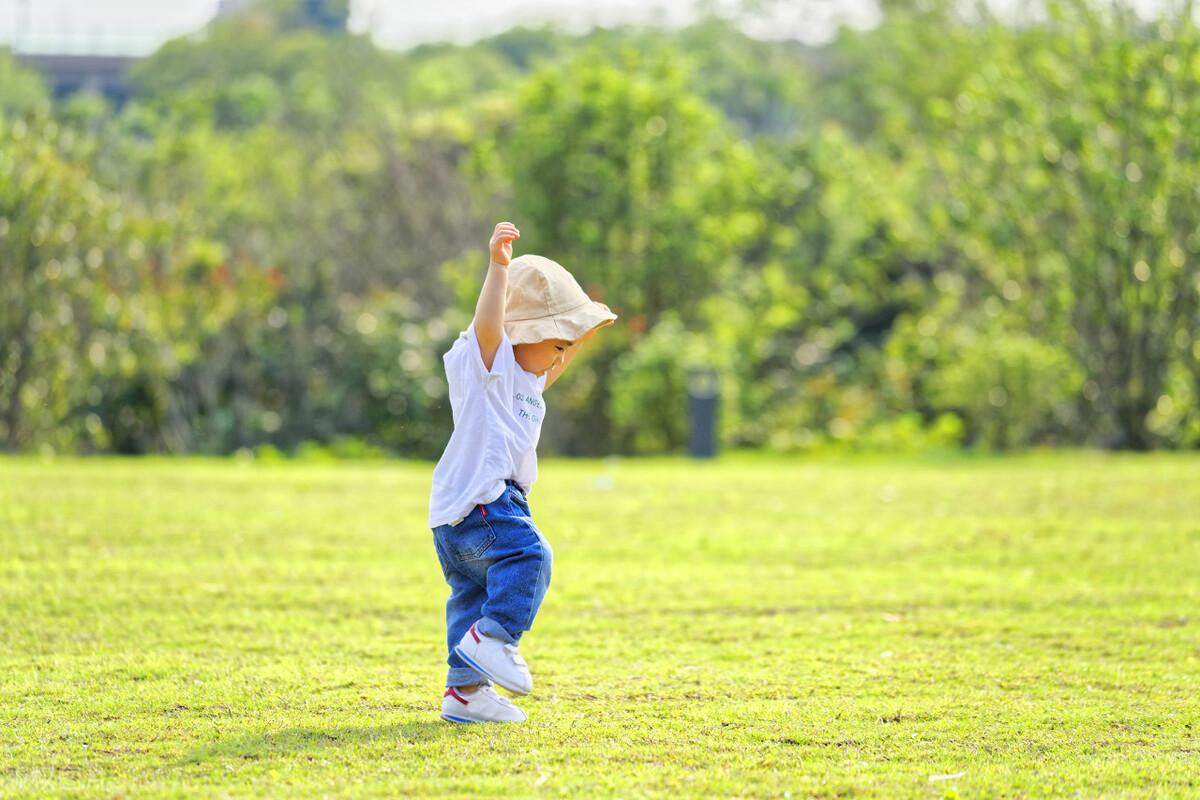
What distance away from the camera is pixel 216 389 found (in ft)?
49.1

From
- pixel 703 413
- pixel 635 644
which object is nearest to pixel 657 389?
pixel 703 413

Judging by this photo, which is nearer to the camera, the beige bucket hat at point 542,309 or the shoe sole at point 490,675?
the shoe sole at point 490,675

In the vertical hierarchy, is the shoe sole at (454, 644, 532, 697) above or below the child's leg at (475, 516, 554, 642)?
below

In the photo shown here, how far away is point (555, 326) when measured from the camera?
4664 millimetres

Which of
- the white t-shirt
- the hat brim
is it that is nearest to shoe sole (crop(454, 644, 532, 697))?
the white t-shirt

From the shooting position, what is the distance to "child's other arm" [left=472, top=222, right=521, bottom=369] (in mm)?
4488

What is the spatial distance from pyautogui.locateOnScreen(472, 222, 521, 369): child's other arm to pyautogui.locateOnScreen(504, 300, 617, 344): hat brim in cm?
8

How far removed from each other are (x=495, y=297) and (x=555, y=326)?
23 cm

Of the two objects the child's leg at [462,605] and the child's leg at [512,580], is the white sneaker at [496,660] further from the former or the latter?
the child's leg at [462,605]

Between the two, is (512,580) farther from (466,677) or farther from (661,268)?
(661,268)

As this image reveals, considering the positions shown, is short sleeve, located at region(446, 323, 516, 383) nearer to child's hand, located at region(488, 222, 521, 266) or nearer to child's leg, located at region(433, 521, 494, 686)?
child's hand, located at region(488, 222, 521, 266)

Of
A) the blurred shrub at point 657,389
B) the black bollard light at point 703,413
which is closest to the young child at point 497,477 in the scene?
the black bollard light at point 703,413

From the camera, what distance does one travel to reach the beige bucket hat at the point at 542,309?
4664 mm

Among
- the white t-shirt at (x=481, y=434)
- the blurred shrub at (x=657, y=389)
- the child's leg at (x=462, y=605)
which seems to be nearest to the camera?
the white t-shirt at (x=481, y=434)
